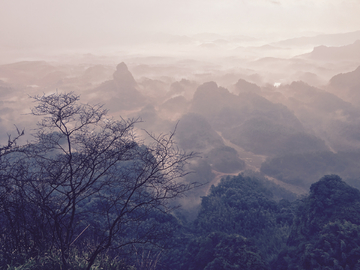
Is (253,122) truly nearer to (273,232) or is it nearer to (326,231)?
(273,232)

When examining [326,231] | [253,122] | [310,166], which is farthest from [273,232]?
[253,122]

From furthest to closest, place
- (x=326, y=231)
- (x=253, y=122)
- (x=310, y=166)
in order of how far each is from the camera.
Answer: (x=253, y=122) < (x=310, y=166) < (x=326, y=231)

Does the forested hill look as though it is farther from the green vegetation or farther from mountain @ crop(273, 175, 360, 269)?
the green vegetation

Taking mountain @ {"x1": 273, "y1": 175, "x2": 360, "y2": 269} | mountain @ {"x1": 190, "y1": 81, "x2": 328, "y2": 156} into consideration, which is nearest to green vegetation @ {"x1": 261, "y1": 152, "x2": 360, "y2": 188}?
mountain @ {"x1": 190, "y1": 81, "x2": 328, "y2": 156}

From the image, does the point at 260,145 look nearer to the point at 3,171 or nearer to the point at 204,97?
the point at 204,97

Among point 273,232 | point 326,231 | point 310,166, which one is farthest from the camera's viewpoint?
point 310,166

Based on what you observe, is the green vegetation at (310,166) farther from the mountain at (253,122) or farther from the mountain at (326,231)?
the mountain at (326,231)

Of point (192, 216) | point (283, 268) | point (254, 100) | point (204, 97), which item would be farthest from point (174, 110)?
point (283, 268)

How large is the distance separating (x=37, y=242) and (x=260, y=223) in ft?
89.1

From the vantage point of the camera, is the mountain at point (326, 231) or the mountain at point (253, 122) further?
the mountain at point (253, 122)

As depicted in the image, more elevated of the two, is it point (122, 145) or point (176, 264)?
point (122, 145)

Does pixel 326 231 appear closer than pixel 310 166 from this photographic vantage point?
Yes

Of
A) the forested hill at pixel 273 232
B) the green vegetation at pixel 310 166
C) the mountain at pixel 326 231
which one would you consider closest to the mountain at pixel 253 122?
the green vegetation at pixel 310 166

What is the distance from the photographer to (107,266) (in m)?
7.85
